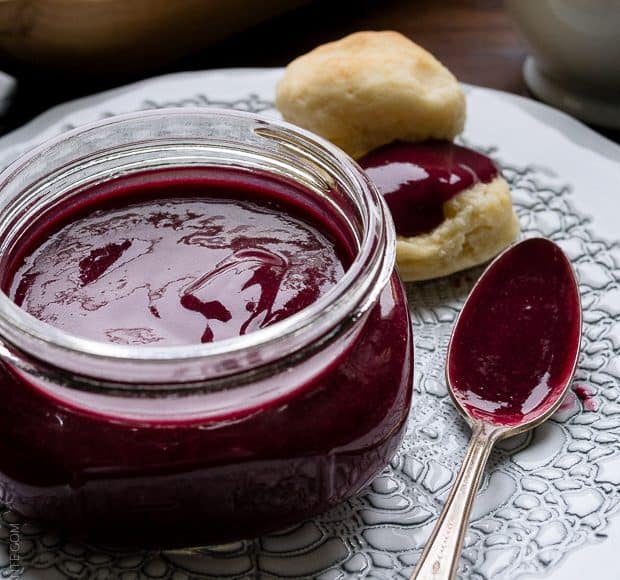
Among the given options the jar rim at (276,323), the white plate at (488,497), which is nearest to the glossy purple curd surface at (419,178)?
the white plate at (488,497)

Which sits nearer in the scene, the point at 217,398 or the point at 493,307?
the point at 217,398

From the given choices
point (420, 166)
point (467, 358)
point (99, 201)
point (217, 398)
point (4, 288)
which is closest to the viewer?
point (217, 398)

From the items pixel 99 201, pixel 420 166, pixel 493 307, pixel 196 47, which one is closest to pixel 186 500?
pixel 99 201

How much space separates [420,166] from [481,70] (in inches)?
30.5

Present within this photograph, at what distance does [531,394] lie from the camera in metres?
1.32

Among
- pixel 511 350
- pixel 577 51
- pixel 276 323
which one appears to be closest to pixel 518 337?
Result: pixel 511 350

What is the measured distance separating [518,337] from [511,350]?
30 mm

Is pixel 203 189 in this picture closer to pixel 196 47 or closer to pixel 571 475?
pixel 571 475

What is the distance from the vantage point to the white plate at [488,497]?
3.66 feet

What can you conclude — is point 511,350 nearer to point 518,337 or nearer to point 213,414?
point 518,337

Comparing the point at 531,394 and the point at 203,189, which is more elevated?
the point at 203,189

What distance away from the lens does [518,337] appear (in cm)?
139

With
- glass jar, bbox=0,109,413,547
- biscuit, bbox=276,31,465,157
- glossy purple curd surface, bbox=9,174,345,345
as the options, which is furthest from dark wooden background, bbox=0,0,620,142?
glass jar, bbox=0,109,413,547

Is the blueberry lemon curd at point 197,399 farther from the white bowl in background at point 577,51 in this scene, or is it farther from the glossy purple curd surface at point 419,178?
the white bowl in background at point 577,51
